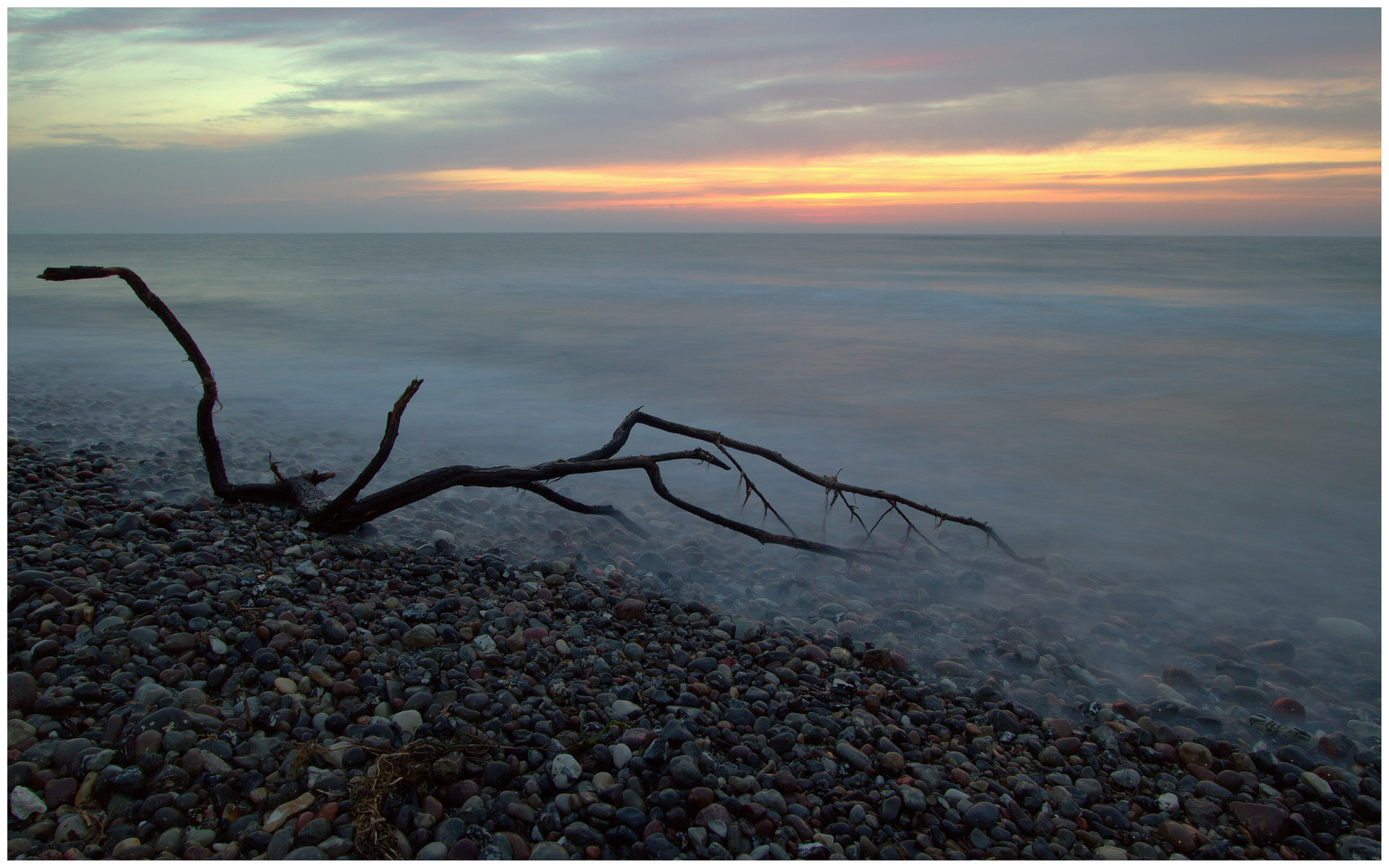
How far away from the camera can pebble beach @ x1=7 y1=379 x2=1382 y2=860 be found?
1.88 meters

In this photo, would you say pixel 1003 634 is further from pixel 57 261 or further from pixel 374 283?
pixel 57 261

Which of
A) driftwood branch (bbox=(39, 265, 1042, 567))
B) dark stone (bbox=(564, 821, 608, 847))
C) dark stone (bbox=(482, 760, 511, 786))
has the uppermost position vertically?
driftwood branch (bbox=(39, 265, 1042, 567))

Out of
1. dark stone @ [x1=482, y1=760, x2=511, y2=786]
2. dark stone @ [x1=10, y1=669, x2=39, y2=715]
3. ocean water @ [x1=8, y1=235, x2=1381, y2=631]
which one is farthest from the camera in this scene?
ocean water @ [x1=8, y1=235, x2=1381, y2=631]

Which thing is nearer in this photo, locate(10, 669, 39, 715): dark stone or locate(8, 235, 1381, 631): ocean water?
locate(10, 669, 39, 715): dark stone

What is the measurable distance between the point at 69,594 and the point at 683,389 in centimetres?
681

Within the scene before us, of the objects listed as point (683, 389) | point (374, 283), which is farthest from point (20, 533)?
point (374, 283)

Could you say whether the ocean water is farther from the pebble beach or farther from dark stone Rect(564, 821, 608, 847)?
dark stone Rect(564, 821, 608, 847)

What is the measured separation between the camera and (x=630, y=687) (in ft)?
7.77

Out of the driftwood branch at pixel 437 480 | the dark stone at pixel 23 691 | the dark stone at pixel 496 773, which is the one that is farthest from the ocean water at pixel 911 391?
the dark stone at pixel 23 691

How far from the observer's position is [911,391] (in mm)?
8602

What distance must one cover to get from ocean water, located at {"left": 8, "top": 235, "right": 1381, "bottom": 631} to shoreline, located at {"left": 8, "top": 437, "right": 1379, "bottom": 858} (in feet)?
4.68

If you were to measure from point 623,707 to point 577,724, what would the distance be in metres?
0.15

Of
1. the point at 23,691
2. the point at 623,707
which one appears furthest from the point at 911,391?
the point at 23,691

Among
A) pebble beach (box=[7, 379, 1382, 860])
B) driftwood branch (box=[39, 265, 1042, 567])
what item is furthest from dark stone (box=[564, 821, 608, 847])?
driftwood branch (box=[39, 265, 1042, 567])
